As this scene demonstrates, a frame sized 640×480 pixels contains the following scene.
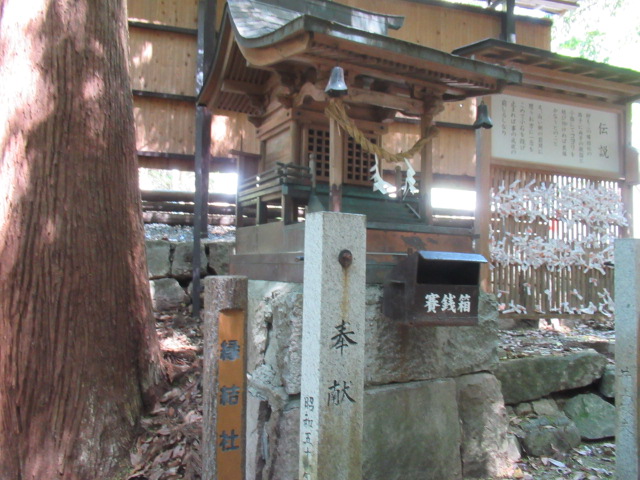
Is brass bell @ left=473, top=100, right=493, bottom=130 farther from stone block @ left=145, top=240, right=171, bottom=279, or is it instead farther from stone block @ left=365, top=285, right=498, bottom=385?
stone block @ left=145, top=240, right=171, bottom=279

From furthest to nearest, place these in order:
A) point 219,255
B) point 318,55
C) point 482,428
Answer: point 219,255, point 482,428, point 318,55

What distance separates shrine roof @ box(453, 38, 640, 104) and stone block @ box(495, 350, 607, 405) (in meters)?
3.22

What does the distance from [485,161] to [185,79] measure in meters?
5.36

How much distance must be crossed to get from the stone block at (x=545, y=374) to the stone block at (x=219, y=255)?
4101 mm

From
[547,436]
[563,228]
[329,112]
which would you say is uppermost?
[329,112]

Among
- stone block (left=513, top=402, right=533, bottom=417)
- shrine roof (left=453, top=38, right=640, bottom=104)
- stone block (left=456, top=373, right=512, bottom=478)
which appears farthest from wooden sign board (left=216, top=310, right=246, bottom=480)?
shrine roof (left=453, top=38, right=640, bottom=104)

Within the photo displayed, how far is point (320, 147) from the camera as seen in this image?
485 centimetres

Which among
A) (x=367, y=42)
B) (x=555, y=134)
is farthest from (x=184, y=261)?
(x=555, y=134)

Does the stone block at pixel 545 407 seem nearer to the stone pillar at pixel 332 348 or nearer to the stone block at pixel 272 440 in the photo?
the stone block at pixel 272 440

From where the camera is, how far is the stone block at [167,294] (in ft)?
22.9

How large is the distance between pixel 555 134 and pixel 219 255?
→ 4.84m

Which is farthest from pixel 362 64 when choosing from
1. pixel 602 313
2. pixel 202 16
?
pixel 202 16

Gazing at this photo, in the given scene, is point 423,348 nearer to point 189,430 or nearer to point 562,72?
point 189,430

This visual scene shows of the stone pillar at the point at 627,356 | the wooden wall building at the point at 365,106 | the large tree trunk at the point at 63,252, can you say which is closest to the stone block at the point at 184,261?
the wooden wall building at the point at 365,106
